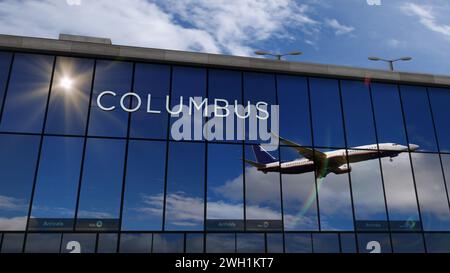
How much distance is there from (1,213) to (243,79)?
512 inches

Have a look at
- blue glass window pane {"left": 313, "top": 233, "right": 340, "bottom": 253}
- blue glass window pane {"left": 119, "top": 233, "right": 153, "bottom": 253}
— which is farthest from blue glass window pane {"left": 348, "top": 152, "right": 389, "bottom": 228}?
blue glass window pane {"left": 119, "top": 233, "right": 153, "bottom": 253}

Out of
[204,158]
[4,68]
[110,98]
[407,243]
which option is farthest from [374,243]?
[4,68]

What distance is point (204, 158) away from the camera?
18406 millimetres

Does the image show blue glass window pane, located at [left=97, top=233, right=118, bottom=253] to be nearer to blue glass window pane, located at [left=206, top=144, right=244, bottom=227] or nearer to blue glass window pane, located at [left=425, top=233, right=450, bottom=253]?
blue glass window pane, located at [left=206, top=144, right=244, bottom=227]

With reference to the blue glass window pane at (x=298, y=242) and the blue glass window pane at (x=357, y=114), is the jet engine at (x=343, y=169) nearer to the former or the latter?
the blue glass window pane at (x=357, y=114)

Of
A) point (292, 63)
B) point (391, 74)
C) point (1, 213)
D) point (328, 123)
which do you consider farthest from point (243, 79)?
point (1, 213)

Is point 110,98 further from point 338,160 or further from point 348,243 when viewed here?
point 348,243

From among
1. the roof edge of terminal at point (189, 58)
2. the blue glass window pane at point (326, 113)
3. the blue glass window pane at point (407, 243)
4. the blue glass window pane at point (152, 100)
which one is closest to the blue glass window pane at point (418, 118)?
the roof edge of terminal at point (189, 58)

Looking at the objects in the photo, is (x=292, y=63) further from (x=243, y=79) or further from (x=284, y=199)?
(x=284, y=199)

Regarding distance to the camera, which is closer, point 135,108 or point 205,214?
point 205,214

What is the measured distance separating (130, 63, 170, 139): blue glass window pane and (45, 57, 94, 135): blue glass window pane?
2344mm

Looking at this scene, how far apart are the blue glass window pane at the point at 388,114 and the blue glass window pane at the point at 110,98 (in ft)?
44.5

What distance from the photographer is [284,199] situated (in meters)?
18.5

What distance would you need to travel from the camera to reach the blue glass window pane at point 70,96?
1772 cm
